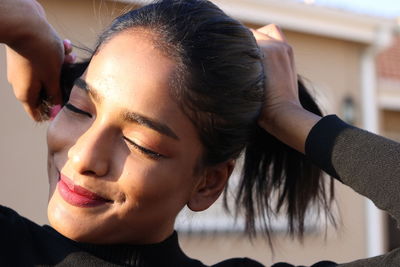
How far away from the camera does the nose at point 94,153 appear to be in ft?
5.62

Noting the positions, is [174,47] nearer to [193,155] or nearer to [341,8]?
[193,155]

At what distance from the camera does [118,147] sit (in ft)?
5.75

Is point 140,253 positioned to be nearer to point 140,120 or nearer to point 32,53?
point 140,120

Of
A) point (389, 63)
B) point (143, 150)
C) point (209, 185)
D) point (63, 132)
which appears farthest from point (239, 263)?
point (389, 63)

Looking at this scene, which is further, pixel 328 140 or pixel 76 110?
pixel 328 140

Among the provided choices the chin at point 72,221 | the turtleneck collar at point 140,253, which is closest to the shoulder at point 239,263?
the turtleneck collar at point 140,253

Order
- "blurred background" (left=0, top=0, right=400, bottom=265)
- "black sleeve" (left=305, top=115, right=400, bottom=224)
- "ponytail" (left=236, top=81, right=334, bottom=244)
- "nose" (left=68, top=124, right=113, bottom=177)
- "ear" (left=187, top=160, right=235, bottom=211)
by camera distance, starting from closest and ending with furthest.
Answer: "nose" (left=68, top=124, right=113, bottom=177) → "black sleeve" (left=305, top=115, right=400, bottom=224) → "ear" (left=187, top=160, right=235, bottom=211) → "ponytail" (left=236, top=81, right=334, bottom=244) → "blurred background" (left=0, top=0, right=400, bottom=265)

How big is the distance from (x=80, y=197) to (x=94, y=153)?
0.40 ft

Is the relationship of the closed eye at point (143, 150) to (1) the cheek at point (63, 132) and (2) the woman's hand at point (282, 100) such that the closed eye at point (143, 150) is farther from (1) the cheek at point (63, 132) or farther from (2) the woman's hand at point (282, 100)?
(2) the woman's hand at point (282, 100)

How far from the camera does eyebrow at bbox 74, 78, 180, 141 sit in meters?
1.74

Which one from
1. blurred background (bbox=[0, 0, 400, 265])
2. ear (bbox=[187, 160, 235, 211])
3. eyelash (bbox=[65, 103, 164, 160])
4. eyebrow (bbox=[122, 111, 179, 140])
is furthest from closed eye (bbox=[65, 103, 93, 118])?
blurred background (bbox=[0, 0, 400, 265])

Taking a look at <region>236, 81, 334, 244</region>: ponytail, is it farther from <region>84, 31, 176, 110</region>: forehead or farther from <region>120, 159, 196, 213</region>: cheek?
<region>84, 31, 176, 110</region>: forehead

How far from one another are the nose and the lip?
45 mm

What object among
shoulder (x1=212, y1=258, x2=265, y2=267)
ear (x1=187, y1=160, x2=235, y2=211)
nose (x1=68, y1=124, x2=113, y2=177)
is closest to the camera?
nose (x1=68, y1=124, x2=113, y2=177)
